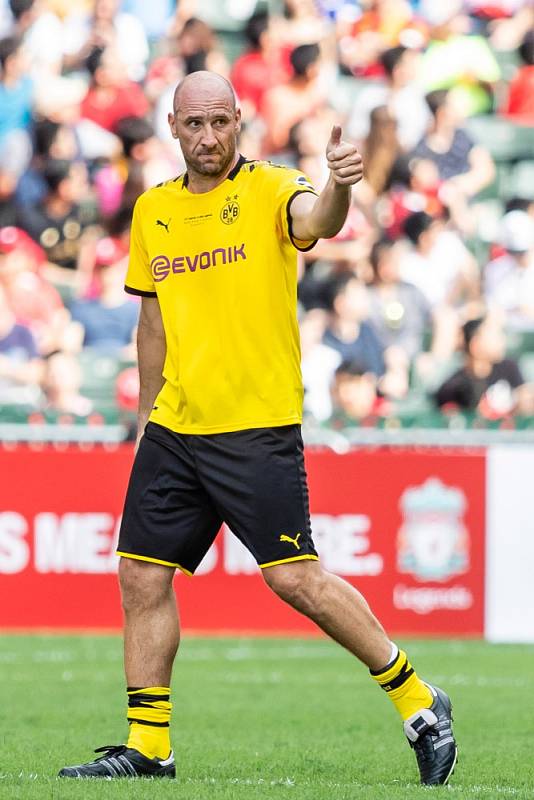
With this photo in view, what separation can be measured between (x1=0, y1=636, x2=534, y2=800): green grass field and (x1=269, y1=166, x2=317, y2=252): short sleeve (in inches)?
65.8

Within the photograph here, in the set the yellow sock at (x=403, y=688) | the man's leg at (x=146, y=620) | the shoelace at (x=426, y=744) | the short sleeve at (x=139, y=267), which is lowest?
the shoelace at (x=426, y=744)

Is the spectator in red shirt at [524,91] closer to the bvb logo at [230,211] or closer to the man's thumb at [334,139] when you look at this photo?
the bvb logo at [230,211]

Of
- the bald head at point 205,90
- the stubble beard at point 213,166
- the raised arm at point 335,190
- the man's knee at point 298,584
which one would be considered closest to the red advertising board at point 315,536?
the man's knee at point 298,584

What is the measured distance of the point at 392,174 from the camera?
1414cm

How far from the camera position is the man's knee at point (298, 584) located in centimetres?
499

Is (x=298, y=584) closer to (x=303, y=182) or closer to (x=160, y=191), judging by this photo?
(x=303, y=182)

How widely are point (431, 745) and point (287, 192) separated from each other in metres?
1.82

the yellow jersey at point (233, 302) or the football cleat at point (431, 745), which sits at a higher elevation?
the yellow jersey at point (233, 302)

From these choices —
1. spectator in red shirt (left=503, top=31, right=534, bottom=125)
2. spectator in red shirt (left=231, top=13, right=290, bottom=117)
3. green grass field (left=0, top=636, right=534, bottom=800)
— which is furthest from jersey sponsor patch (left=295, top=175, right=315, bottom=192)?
spectator in red shirt (left=503, top=31, right=534, bottom=125)

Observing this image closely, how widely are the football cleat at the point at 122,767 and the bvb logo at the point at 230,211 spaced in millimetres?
1732

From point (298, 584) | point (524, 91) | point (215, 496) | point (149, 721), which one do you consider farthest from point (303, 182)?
point (524, 91)

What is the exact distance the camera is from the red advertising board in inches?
417

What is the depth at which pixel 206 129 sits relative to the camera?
496 cm

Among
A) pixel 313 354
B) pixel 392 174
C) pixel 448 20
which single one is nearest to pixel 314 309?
pixel 313 354
